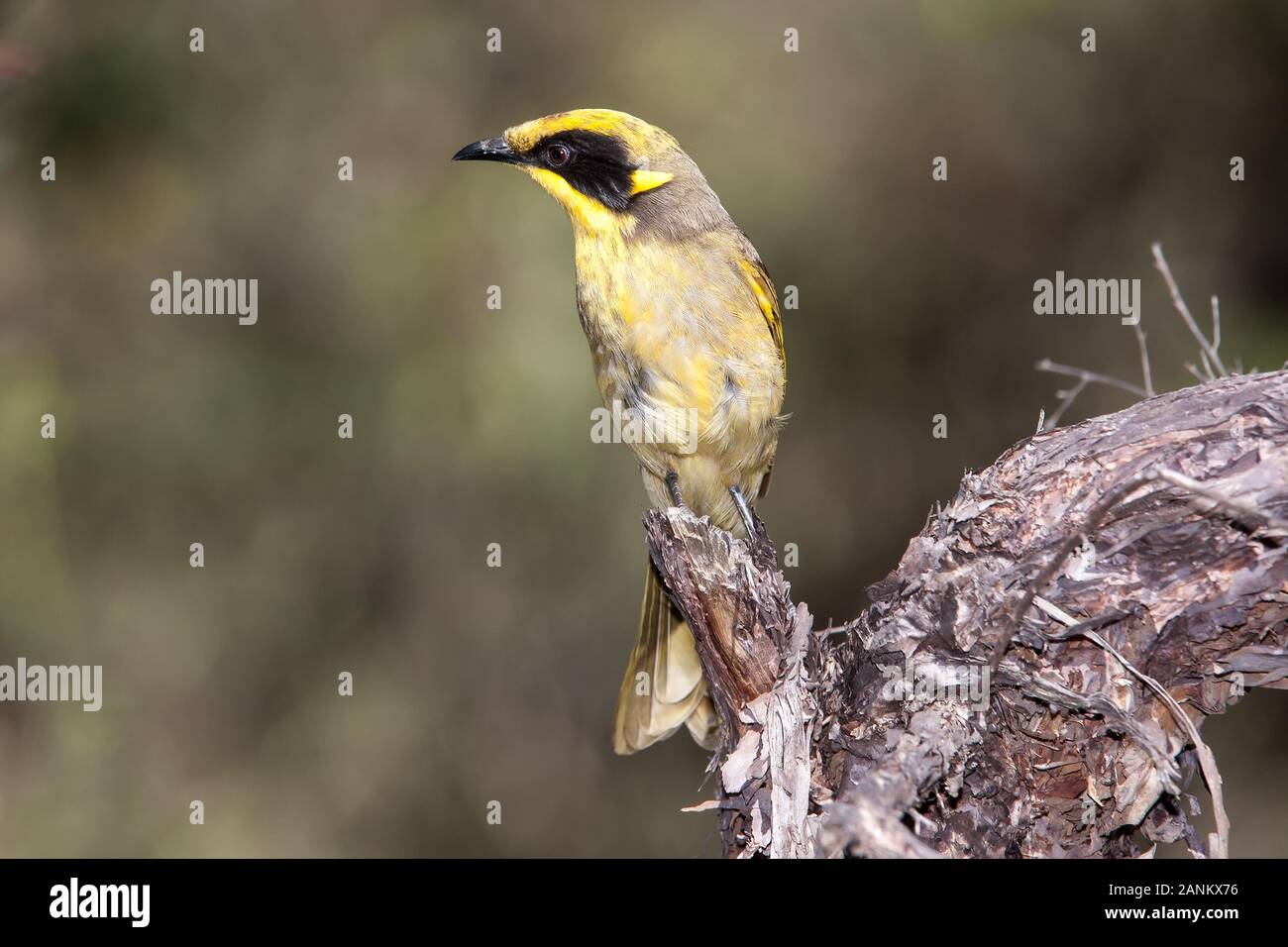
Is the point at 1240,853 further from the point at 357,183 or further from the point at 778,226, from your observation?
the point at 357,183

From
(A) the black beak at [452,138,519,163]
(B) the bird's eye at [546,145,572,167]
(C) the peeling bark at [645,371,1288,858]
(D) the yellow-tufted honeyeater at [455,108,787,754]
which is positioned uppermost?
(A) the black beak at [452,138,519,163]

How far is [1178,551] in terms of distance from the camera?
9.02 feet

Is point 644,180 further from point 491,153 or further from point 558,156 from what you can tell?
point 491,153

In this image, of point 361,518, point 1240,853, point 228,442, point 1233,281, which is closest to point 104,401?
point 228,442

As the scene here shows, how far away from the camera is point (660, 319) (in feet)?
13.6

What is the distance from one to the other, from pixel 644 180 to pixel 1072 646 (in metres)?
2.38

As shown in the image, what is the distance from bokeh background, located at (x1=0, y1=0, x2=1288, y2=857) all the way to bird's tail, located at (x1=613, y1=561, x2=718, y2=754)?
1911 millimetres

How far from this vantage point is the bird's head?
4.30 metres

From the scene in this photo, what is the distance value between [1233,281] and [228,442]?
214 inches

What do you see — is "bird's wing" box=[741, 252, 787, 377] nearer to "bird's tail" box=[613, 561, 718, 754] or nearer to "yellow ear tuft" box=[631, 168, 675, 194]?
"yellow ear tuft" box=[631, 168, 675, 194]

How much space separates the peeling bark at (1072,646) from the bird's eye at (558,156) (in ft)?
6.95

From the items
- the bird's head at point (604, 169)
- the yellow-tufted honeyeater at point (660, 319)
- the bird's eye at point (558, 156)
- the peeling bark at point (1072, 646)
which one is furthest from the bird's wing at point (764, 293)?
the peeling bark at point (1072, 646)

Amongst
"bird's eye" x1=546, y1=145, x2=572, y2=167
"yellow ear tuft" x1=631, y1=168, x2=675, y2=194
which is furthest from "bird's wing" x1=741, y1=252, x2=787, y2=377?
"bird's eye" x1=546, y1=145, x2=572, y2=167

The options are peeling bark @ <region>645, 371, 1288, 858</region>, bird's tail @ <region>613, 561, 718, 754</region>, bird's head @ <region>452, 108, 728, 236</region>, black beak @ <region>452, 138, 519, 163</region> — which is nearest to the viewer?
peeling bark @ <region>645, 371, 1288, 858</region>
